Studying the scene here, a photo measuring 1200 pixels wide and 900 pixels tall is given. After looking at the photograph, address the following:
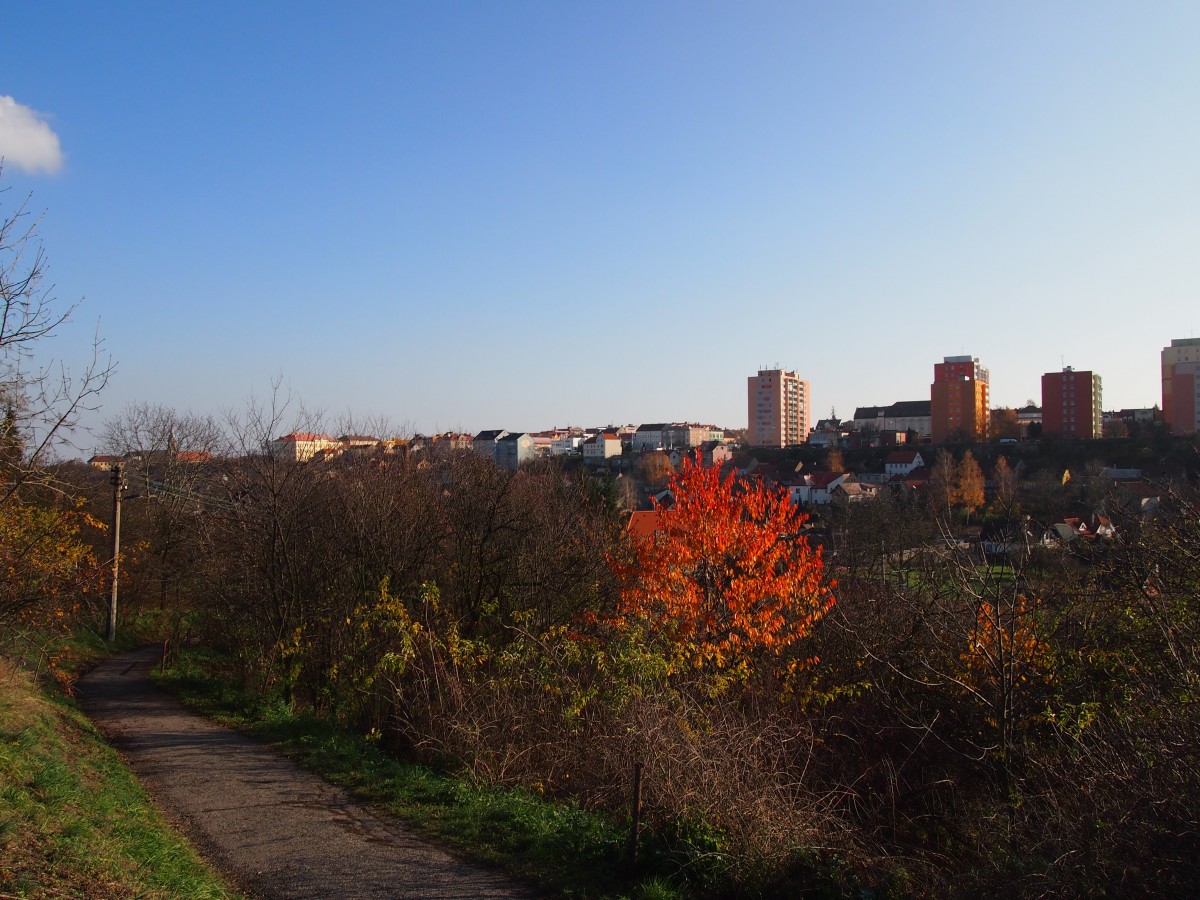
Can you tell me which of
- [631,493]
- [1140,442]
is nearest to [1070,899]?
[631,493]

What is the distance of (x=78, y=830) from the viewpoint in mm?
6367

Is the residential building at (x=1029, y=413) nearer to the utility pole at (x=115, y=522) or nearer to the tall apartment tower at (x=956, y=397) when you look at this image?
the tall apartment tower at (x=956, y=397)

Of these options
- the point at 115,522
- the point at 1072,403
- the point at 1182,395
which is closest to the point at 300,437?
the point at 115,522

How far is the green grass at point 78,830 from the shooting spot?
17.6 ft

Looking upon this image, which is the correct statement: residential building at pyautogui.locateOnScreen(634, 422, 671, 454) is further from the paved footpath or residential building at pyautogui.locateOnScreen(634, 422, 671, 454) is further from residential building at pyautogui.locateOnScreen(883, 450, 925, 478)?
the paved footpath

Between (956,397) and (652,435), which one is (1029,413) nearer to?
A: (956,397)

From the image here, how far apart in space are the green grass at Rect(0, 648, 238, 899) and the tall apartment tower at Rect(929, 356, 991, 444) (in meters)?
104

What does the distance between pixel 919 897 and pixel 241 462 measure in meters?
16.8

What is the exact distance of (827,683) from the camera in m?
11.2

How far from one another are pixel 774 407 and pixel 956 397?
3083 cm

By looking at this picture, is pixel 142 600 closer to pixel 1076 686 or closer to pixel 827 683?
pixel 827 683

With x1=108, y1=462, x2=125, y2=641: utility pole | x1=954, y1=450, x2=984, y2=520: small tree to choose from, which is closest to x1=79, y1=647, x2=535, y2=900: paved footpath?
x1=108, y1=462, x2=125, y2=641: utility pole

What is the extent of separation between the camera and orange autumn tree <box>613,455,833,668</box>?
11703mm

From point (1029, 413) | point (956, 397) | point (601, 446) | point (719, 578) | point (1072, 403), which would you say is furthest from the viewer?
point (601, 446)
